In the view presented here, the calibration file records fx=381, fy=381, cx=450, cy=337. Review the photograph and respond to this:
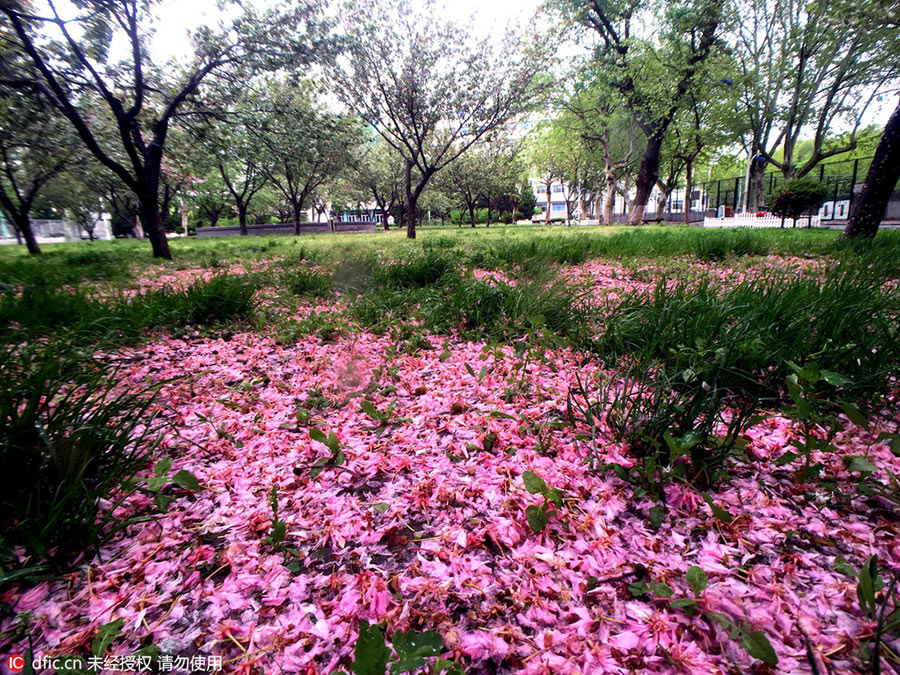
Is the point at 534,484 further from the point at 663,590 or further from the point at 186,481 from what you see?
the point at 186,481

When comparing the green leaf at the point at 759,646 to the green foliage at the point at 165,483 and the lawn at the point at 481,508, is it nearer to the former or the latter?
the lawn at the point at 481,508

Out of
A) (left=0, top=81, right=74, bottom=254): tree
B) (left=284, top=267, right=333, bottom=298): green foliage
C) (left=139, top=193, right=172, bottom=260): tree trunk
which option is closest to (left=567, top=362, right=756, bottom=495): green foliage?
(left=284, top=267, right=333, bottom=298): green foliage

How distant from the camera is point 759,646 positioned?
0.97 metres

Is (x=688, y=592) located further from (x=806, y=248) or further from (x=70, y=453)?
(x=806, y=248)

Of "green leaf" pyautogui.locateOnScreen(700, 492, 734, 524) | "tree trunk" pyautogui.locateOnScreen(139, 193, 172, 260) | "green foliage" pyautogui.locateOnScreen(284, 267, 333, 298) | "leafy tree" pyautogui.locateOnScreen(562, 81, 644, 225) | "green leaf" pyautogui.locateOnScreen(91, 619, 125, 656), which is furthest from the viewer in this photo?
"leafy tree" pyautogui.locateOnScreen(562, 81, 644, 225)

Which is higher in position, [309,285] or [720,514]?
[309,285]

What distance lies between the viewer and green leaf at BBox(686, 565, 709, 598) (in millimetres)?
1142

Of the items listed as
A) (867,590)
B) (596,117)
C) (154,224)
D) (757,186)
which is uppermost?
(596,117)

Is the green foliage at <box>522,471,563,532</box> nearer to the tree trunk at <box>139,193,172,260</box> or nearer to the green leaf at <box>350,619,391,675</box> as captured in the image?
the green leaf at <box>350,619,391,675</box>

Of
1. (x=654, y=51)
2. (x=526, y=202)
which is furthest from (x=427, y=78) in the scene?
(x=526, y=202)

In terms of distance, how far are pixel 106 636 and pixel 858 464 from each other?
8.45 feet

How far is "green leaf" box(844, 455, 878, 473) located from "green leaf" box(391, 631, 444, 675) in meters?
1.65

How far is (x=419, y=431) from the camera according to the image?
2.14 meters

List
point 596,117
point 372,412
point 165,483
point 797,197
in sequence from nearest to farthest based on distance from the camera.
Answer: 1. point 165,483
2. point 372,412
3. point 797,197
4. point 596,117
